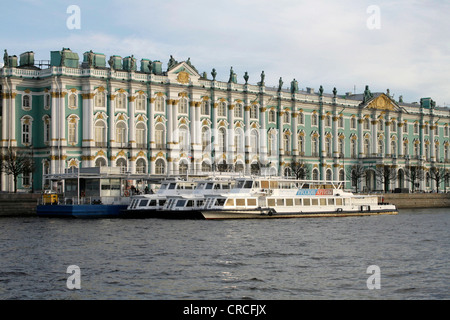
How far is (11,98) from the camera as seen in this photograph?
2518 inches

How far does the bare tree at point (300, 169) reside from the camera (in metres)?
76.3

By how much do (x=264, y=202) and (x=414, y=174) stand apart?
40.9 meters

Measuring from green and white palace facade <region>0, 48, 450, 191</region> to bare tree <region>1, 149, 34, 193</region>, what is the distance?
1982mm

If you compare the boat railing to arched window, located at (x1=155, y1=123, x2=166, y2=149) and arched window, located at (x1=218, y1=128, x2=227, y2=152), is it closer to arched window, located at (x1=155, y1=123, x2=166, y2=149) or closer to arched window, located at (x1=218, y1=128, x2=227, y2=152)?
arched window, located at (x1=155, y1=123, x2=166, y2=149)

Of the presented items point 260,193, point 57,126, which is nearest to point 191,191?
point 260,193

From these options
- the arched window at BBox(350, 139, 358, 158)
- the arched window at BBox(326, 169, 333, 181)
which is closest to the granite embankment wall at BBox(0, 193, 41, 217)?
the arched window at BBox(326, 169, 333, 181)

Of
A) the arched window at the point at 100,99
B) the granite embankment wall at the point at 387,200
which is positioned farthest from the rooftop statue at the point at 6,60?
the granite embankment wall at the point at 387,200

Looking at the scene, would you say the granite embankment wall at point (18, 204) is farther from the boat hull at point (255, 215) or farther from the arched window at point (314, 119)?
the arched window at point (314, 119)

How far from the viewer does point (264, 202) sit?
173 feet

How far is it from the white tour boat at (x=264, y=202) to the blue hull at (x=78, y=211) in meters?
4.73

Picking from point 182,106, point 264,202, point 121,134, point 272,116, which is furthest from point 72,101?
point 272,116

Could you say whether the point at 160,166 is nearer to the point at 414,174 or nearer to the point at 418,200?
the point at 418,200

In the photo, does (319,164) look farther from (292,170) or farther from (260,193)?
(260,193)

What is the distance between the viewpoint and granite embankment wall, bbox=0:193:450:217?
2137 inches
